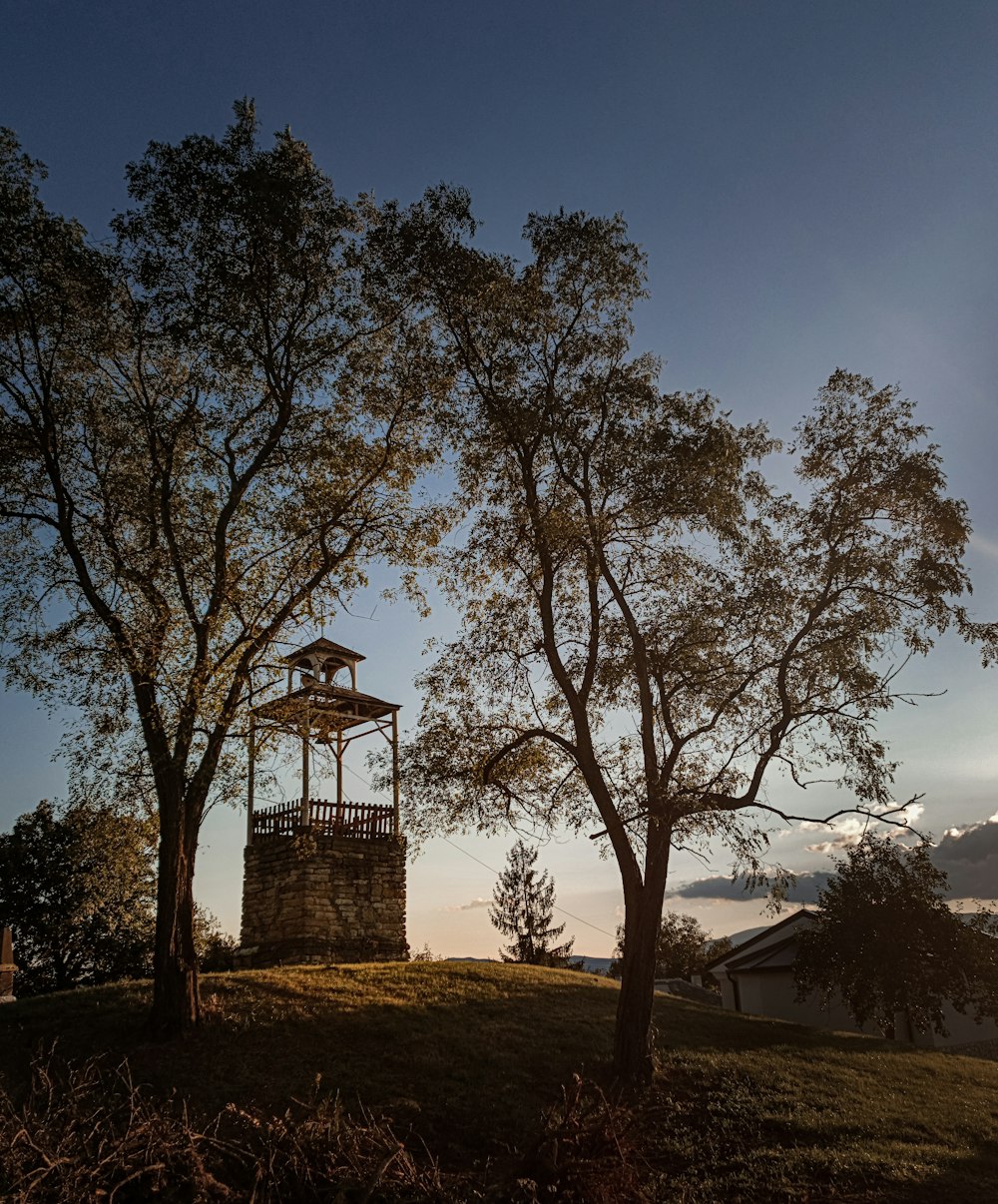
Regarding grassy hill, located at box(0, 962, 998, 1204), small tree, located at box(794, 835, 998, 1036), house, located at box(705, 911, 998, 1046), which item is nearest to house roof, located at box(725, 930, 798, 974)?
house, located at box(705, 911, 998, 1046)

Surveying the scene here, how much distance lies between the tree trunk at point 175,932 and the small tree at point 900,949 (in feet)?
64.7

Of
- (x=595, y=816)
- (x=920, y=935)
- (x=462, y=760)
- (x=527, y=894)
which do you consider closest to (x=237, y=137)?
(x=462, y=760)

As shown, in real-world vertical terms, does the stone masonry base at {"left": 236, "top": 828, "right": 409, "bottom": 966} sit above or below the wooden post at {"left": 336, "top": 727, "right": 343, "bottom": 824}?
below

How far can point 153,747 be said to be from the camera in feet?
53.2

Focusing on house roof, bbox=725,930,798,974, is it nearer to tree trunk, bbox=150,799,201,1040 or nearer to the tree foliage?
the tree foliage

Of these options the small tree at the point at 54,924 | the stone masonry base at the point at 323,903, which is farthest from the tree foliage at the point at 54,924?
the stone masonry base at the point at 323,903

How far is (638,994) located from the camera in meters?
A: 15.3

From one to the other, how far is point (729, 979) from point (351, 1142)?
34.9 meters

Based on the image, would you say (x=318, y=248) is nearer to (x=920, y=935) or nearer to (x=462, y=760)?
(x=462, y=760)

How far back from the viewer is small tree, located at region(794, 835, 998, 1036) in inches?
1078

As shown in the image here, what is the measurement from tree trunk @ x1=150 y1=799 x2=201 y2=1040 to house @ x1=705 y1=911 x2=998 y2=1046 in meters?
22.8

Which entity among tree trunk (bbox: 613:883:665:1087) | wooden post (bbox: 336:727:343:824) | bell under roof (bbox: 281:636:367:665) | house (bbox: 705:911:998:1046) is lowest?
house (bbox: 705:911:998:1046)

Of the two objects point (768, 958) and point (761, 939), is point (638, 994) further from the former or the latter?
point (761, 939)

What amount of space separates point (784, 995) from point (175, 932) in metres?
28.9
